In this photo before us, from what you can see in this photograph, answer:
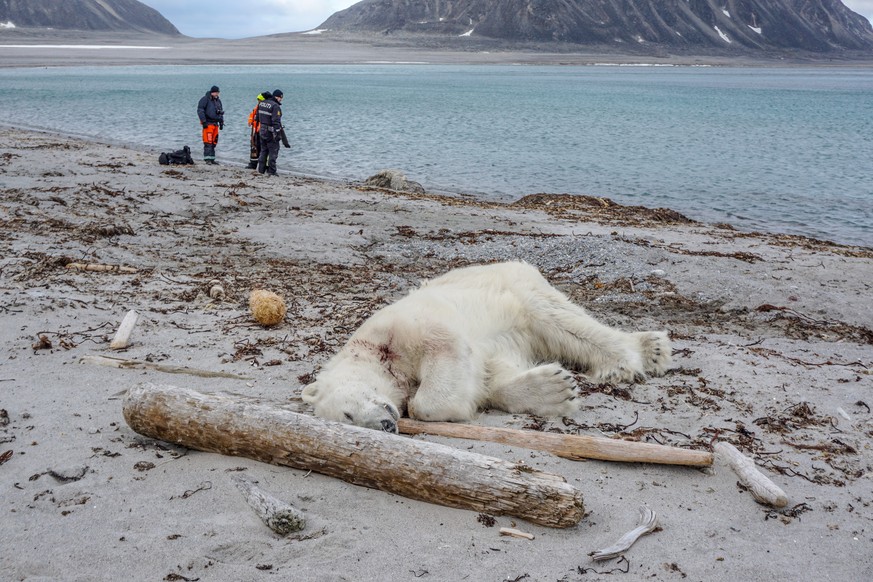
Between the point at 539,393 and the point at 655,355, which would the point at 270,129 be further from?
the point at 539,393

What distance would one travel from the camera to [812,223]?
1848 cm

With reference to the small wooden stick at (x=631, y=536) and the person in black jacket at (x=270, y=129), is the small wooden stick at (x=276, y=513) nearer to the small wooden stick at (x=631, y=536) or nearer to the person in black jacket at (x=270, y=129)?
the small wooden stick at (x=631, y=536)

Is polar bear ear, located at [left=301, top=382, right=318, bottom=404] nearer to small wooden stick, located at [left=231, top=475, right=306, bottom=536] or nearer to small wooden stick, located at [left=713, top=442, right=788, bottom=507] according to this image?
small wooden stick, located at [left=231, top=475, right=306, bottom=536]

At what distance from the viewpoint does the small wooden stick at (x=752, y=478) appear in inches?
138

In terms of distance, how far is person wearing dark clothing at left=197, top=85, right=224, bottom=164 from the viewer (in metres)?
21.1

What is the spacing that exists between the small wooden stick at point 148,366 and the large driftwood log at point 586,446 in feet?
6.21

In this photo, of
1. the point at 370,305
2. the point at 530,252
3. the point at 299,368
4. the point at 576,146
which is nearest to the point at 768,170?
the point at 576,146

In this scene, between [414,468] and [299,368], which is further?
[299,368]

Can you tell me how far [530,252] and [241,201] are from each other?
6.38 metres

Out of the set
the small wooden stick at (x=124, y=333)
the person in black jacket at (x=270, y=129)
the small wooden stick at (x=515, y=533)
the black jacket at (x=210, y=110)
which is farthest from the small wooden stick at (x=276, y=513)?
the black jacket at (x=210, y=110)

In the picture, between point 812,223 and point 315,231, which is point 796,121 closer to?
point 812,223

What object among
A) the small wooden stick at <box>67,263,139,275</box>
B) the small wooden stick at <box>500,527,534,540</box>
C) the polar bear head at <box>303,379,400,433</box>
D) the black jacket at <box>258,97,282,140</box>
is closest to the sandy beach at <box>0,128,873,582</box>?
the small wooden stick at <box>500,527,534,540</box>

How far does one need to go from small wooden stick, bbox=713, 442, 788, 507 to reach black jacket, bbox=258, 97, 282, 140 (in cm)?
1706

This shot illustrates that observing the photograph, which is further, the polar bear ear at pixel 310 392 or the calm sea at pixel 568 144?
the calm sea at pixel 568 144
